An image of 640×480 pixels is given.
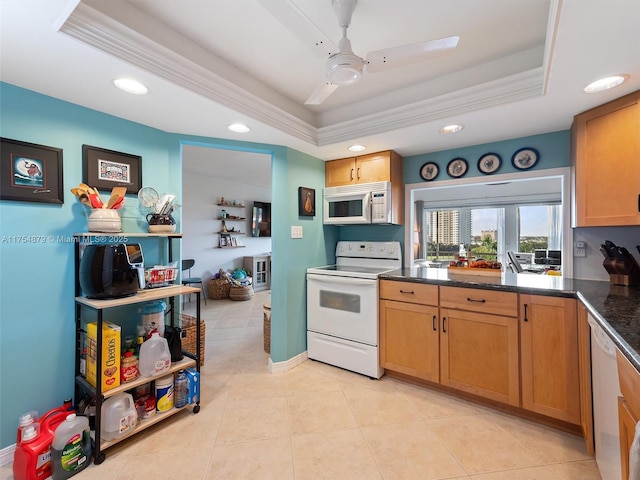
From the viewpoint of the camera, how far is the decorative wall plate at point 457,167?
258 cm

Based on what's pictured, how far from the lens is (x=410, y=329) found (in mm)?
2242


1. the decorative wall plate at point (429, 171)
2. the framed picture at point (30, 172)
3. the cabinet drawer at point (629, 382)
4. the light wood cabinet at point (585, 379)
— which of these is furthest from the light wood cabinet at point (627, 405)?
the framed picture at point (30, 172)

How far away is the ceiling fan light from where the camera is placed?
1293 mm

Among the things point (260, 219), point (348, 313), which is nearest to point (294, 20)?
point (348, 313)

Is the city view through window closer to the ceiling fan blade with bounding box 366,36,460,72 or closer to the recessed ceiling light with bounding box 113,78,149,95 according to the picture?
the ceiling fan blade with bounding box 366,36,460,72

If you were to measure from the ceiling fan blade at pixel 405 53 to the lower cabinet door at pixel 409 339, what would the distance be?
1671mm

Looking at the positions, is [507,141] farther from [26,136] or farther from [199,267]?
[199,267]

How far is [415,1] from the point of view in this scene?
1342 millimetres

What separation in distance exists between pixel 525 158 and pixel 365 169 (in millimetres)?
1344

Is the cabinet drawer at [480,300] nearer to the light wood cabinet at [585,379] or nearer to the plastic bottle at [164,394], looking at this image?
the light wood cabinet at [585,379]

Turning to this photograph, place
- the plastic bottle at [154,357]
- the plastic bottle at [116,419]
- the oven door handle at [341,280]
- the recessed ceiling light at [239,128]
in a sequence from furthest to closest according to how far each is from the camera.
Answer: the oven door handle at [341,280] → the recessed ceiling light at [239,128] → the plastic bottle at [154,357] → the plastic bottle at [116,419]

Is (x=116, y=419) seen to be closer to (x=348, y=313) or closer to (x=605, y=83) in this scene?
(x=348, y=313)

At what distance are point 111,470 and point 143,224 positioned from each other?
4.74ft

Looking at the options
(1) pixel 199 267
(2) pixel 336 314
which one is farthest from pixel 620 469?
(1) pixel 199 267
